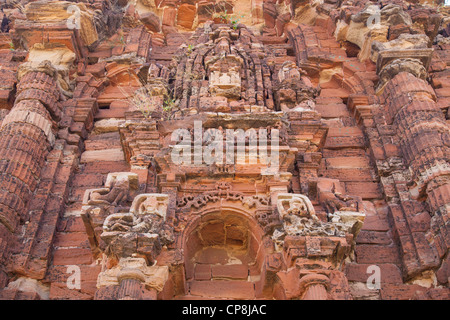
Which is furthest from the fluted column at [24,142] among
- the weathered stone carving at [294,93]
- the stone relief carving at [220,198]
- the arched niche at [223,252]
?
the weathered stone carving at [294,93]

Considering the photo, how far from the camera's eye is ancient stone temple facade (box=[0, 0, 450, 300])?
24.0 feet

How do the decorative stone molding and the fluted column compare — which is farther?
the fluted column

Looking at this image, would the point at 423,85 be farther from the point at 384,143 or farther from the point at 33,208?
the point at 33,208

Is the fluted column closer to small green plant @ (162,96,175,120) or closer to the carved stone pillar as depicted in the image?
small green plant @ (162,96,175,120)

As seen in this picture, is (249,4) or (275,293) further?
(249,4)

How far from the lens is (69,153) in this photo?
995 centimetres

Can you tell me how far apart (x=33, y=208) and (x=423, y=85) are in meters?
7.27
